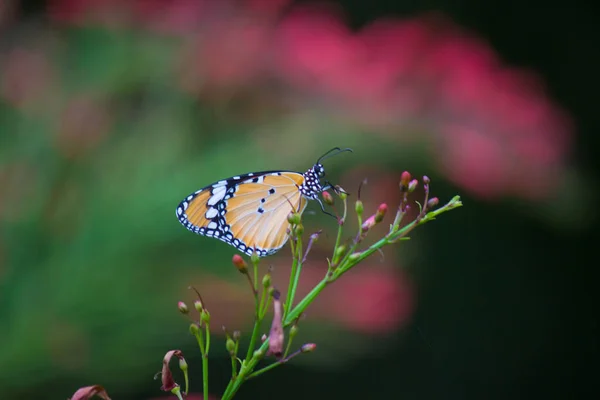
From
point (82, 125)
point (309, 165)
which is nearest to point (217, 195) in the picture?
point (309, 165)

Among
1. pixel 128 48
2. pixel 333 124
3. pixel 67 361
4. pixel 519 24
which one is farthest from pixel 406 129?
pixel 67 361

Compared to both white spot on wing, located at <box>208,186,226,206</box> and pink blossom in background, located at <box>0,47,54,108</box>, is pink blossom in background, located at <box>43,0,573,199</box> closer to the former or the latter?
pink blossom in background, located at <box>0,47,54,108</box>

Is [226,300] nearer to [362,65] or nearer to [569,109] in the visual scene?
[362,65]

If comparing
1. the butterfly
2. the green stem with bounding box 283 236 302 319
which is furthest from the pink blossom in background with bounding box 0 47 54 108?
the green stem with bounding box 283 236 302 319

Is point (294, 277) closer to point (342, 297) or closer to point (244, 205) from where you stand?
point (244, 205)

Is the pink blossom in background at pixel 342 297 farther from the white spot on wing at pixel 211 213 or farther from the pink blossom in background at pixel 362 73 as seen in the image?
the white spot on wing at pixel 211 213
